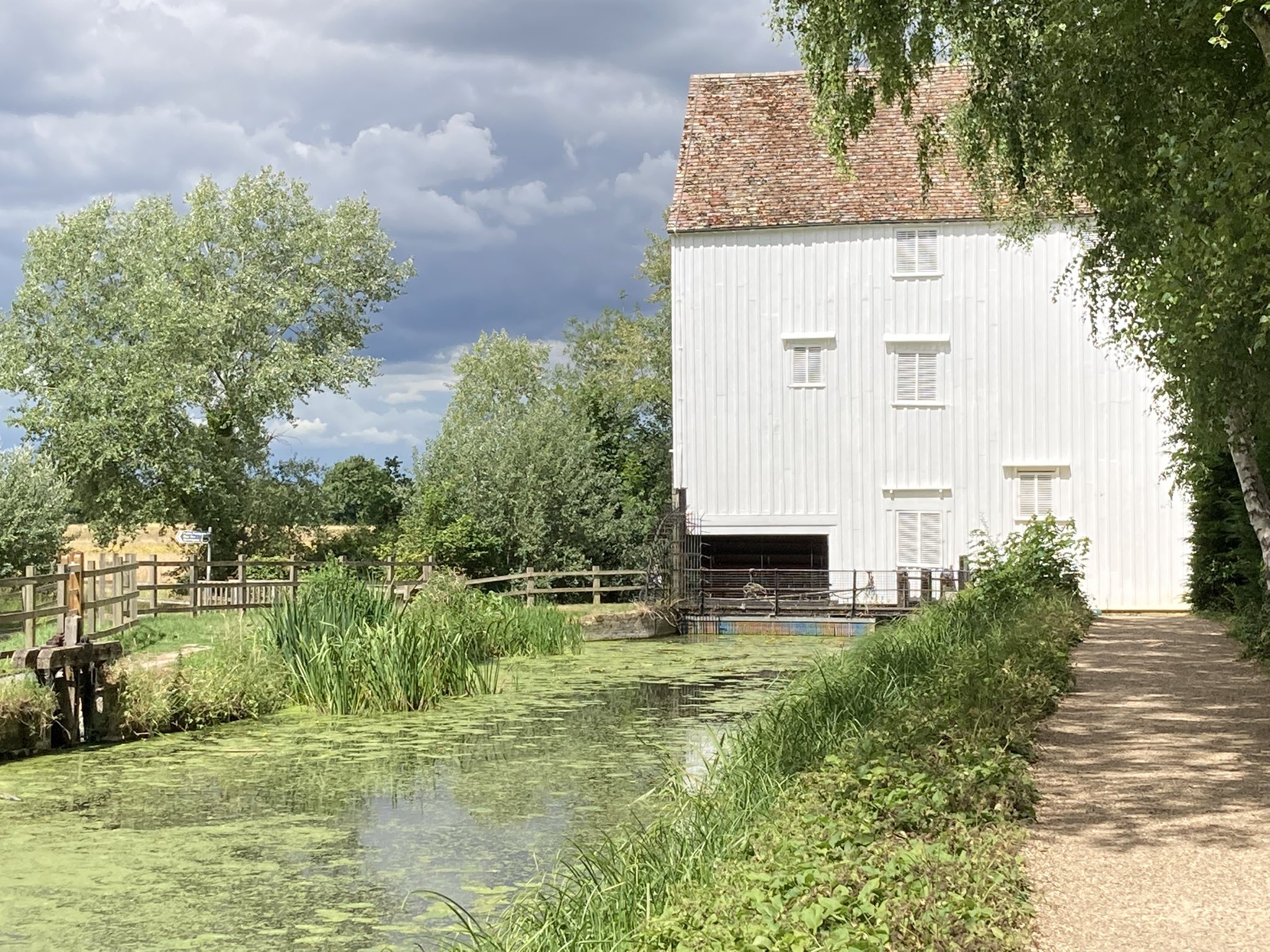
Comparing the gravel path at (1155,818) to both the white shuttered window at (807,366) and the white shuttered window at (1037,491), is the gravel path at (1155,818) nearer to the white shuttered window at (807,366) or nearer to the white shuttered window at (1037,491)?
the white shuttered window at (1037,491)

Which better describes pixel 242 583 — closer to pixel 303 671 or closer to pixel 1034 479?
pixel 303 671

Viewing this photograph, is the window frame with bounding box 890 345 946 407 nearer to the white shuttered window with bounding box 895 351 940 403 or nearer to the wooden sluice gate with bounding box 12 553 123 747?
the white shuttered window with bounding box 895 351 940 403

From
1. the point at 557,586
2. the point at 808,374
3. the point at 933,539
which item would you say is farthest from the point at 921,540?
the point at 557,586

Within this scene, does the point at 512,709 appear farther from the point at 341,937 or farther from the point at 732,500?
the point at 732,500

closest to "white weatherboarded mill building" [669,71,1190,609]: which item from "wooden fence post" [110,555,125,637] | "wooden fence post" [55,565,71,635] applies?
"wooden fence post" [110,555,125,637]

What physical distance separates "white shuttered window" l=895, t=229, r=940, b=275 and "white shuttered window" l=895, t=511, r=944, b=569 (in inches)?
210

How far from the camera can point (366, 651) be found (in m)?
15.9

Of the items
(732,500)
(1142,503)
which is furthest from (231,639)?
(1142,503)

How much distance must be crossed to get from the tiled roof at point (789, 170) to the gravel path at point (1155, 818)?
1856 cm

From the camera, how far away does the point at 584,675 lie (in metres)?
19.5

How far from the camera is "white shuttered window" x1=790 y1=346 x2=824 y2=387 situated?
102 ft

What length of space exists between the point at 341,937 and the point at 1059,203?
13119 mm

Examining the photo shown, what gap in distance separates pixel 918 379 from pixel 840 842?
25216mm

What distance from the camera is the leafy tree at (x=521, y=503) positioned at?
37.2 m
